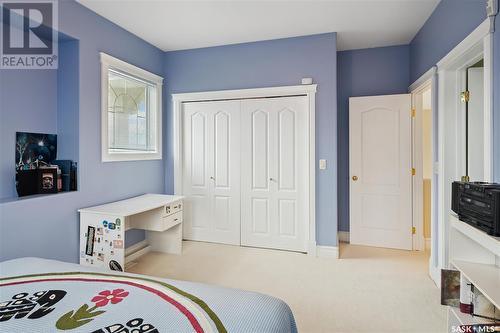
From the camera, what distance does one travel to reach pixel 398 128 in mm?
3723

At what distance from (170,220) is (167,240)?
471 mm

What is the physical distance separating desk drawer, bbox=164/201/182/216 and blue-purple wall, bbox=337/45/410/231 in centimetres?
238

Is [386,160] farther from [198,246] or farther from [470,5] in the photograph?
[198,246]

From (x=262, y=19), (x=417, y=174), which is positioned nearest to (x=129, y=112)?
(x=262, y=19)

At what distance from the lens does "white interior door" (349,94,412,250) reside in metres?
3.71

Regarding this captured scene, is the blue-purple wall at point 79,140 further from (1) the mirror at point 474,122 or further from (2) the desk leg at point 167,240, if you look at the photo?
(1) the mirror at point 474,122

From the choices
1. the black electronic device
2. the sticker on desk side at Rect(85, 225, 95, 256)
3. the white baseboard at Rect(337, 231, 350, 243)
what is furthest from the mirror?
the sticker on desk side at Rect(85, 225, 95, 256)

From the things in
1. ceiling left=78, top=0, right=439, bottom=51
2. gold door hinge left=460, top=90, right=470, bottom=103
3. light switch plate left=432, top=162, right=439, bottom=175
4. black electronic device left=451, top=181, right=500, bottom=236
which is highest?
ceiling left=78, top=0, right=439, bottom=51

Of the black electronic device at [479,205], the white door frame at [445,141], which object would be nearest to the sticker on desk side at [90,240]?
the black electronic device at [479,205]

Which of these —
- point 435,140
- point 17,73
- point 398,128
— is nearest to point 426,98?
point 398,128

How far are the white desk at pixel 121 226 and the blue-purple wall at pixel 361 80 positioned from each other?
2.44m

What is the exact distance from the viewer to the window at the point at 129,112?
3.07 metres

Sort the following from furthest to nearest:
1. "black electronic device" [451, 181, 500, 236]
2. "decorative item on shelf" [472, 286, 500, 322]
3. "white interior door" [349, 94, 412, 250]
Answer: "white interior door" [349, 94, 412, 250] < "decorative item on shelf" [472, 286, 500, 322] < "black electronic device" [451, 181, 500, 236]

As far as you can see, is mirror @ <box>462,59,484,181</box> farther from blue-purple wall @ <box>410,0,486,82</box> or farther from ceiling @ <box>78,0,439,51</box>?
ceiling @ <box>78,0,439,51</box>
